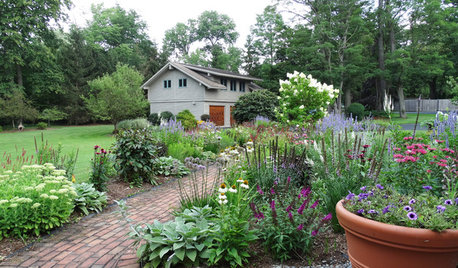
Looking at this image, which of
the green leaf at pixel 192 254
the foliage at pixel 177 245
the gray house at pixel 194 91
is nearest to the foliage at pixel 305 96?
the foliage at pixel 177 245

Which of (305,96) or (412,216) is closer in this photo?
(412,216)

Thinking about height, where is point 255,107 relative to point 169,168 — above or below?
above

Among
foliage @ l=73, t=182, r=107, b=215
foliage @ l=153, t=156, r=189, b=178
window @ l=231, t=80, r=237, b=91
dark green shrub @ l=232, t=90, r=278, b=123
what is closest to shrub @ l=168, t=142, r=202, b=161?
foliage @ l=153, t=156, r=189, b=178

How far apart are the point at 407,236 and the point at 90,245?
3163 millimetres

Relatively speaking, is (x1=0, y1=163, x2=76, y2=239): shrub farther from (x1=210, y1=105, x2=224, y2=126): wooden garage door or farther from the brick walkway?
(x1=210, y1=105, x2=224, y2=126): wooden garage door

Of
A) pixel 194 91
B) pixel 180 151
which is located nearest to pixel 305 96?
pixel 180 151

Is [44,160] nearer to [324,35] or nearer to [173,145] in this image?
[173,145]

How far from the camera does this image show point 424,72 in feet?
78.2

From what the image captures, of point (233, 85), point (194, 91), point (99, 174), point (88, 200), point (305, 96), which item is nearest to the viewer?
point (88, 200)

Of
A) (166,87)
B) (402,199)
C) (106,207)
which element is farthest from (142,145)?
(166,87)

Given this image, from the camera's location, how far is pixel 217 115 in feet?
81.1

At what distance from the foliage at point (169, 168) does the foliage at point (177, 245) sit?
3.46 meters

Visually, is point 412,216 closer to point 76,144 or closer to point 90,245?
point 90,245

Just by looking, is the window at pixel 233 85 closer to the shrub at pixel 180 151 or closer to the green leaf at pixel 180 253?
the shrub at pixel 180 151
